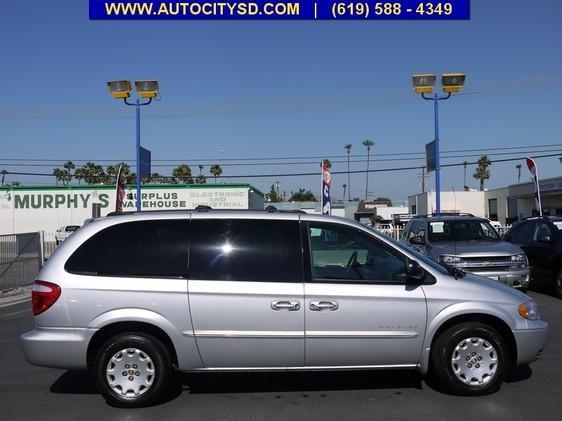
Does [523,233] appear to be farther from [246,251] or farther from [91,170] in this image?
[91,170]

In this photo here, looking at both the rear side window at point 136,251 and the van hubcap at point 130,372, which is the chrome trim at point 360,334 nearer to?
the rear side window at point 136,251

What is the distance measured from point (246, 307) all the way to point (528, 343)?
8.89 ft

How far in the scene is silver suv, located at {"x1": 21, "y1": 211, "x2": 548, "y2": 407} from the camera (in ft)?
17.6

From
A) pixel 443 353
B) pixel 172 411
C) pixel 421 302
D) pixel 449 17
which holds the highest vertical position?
pixel 449 17

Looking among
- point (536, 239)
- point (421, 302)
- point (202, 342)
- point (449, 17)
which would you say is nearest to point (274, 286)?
point (202, 342)

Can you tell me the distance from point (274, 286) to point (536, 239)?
31.0ft

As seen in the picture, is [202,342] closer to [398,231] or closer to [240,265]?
[240,265]

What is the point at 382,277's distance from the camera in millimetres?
5621

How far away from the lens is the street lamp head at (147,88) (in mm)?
20797

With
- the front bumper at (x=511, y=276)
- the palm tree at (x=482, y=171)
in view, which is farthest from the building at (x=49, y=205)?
the palm tree at (x=482, y=171)

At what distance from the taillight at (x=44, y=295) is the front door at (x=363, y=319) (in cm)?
229

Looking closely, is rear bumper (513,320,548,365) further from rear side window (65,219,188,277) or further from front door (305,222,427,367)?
rear side window (65,219,188,277)

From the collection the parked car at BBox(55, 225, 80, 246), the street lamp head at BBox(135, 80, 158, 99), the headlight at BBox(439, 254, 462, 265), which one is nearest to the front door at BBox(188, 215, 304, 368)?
the headlight at BBox(439, 254, 462, 265)

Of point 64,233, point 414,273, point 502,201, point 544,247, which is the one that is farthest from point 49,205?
point 502,201
